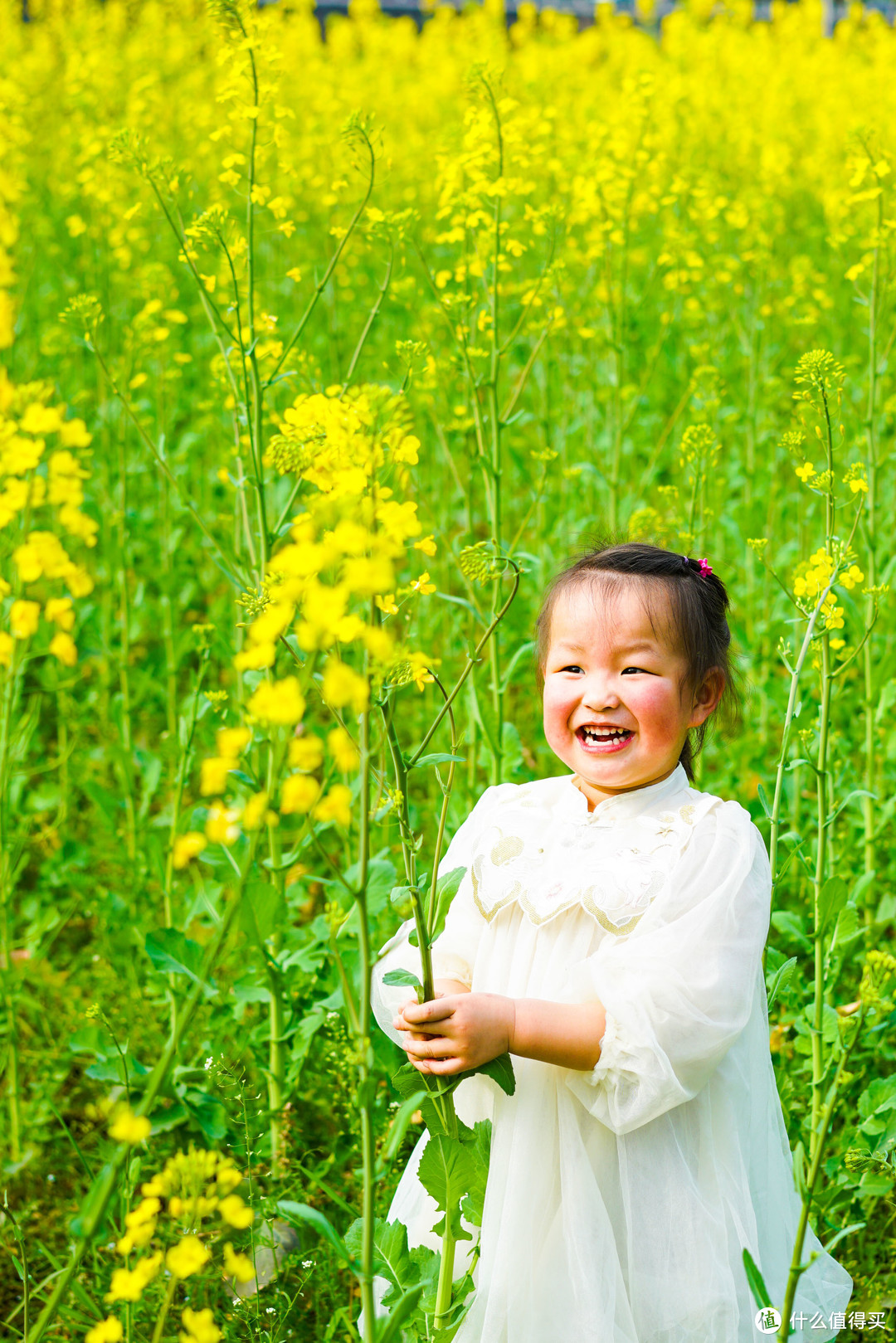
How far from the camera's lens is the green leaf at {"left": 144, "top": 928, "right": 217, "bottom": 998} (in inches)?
76.1

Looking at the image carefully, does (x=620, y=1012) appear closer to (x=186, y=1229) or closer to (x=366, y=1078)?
(x=366, y=1078)

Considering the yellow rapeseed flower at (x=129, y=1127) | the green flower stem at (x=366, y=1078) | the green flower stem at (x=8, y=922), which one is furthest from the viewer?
the green flower stem at (x=8, y=922)

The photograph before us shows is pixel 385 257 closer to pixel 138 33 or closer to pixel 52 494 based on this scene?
pixel 52 494

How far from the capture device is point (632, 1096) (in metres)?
1.38

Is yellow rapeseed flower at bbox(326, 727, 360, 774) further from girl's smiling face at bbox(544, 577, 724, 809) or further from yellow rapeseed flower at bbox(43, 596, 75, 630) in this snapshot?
girl's smiling face at bbox(544, 577, 724, 809)

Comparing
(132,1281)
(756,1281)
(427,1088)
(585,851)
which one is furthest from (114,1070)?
(756,1281)

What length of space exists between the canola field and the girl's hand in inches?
2.0

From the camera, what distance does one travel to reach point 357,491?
42.3 inches

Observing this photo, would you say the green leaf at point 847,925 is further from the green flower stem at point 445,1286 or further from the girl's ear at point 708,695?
the green flower stem at point 445,1286

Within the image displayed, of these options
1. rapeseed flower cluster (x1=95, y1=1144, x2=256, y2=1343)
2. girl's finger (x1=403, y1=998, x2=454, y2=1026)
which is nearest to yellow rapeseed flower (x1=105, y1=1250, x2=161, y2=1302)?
rapeseed flower cluster (x1=95, y1=1144, x2=256, y2=1343)

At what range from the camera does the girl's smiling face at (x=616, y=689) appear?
1.60 metres

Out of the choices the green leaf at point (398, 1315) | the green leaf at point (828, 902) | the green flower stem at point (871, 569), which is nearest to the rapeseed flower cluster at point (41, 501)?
the green leaf at point (398, 1315)

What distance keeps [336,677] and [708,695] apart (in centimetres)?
97

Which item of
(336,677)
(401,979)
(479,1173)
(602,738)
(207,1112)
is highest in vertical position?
(336,677)
